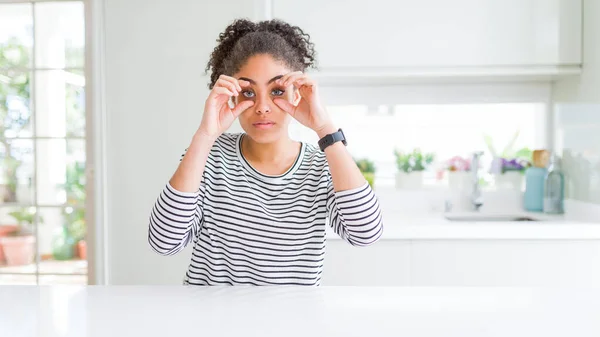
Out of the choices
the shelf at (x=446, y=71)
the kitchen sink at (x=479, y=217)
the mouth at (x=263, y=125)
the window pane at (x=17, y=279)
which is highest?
the shelf at (x=446, y=71)

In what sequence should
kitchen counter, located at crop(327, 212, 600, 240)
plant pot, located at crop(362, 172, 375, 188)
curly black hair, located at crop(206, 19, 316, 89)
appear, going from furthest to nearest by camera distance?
plant pot, located at crop(362, 172, 375, 188) → kitchen counter, located at crop(327, 212, 600, 240) → curly black hair, located at crop(206, 19, 316, 89)

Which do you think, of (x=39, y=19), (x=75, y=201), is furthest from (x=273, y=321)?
(x=39, y=19)

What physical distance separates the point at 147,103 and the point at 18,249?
1.18 m

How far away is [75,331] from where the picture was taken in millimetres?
740

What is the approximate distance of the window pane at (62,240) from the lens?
2965mm

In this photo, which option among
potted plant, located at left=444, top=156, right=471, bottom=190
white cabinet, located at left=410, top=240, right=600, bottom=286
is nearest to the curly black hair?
white cabinet, located at left=410, top=240, right=600, bottom=286

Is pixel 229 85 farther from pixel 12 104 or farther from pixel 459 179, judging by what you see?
pixel 12 104

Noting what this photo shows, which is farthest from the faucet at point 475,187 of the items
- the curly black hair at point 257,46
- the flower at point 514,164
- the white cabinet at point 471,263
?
the curly black hair at point 257,46

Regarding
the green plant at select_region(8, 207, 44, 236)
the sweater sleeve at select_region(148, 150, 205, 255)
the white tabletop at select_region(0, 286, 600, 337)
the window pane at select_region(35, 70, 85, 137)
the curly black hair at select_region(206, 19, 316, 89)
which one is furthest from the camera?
the green plant at select_region(8, 207, 44, 236)

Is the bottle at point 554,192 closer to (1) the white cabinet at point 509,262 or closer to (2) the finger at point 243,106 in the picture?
(1) the white cabinet at point 509,262

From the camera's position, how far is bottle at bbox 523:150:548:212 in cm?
267

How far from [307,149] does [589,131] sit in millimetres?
1642

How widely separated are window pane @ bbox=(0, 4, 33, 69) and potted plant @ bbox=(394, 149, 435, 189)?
2010mm

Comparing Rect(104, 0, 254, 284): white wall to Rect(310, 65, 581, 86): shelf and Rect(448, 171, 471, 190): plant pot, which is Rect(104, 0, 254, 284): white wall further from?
Rect(448, 171, 471, 190): plant pot
